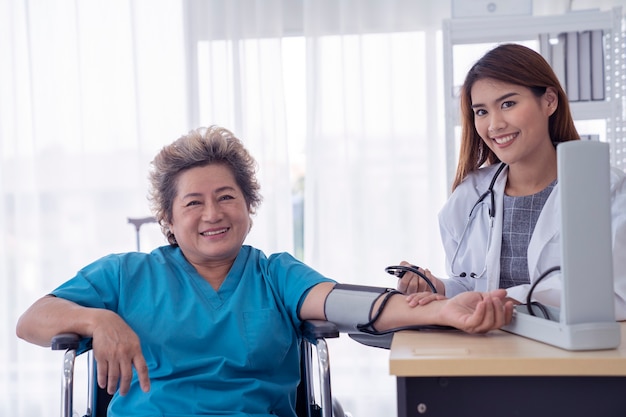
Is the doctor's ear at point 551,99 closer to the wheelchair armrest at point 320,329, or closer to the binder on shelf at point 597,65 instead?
the wheelchair armrest at point 320,329

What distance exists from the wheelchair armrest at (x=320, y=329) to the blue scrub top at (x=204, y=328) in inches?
2.8

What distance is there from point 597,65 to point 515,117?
3.65ft

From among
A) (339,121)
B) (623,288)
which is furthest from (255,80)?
(623,288)

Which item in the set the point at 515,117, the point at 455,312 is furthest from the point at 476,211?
the point at 455,312

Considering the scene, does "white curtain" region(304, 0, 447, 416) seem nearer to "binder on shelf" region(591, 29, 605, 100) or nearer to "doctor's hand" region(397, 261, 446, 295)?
"binder on shelf" region(591, 29, 605, 100)

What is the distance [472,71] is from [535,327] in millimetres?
811

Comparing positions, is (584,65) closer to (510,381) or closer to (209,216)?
(209,216)

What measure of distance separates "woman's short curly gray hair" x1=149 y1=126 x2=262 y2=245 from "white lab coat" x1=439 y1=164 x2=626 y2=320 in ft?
1.75

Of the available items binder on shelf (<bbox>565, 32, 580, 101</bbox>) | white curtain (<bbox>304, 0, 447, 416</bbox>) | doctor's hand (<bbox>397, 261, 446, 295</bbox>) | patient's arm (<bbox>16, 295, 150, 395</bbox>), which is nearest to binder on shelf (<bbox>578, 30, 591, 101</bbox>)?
binder on shelf (<bbox>565, 32, 580, 101</bbox>)

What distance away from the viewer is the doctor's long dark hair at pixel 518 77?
5.62 feet

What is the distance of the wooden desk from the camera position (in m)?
1.01

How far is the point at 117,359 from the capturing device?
1388mm

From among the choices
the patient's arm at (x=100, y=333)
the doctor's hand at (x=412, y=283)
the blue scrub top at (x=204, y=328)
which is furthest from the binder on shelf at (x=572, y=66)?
the patient's arm at (x=100, y=333)

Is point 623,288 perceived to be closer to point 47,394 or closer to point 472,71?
point 472,71
